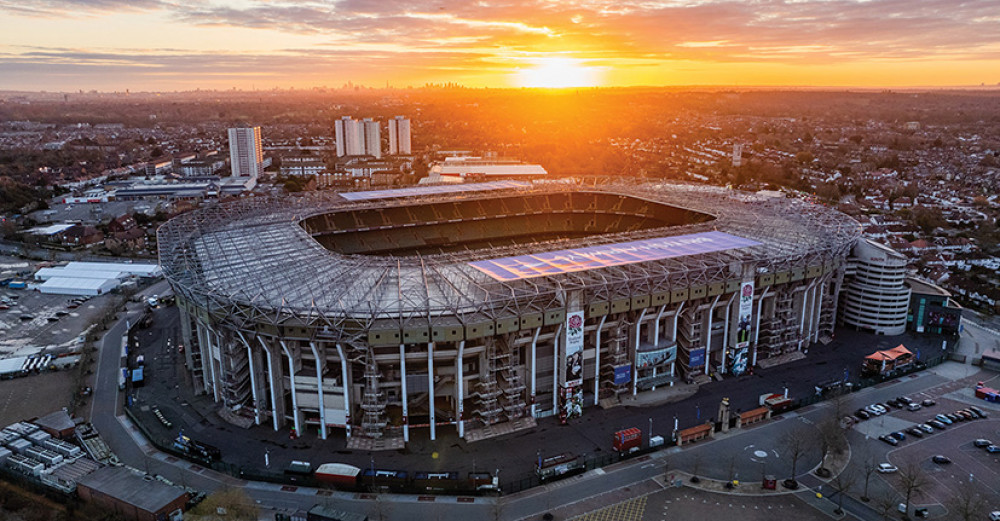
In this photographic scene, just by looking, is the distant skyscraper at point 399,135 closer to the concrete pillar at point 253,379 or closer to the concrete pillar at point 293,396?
the concrete pillar at point 253,379

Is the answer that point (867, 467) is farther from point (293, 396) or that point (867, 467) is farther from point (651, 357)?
point (293, 396)

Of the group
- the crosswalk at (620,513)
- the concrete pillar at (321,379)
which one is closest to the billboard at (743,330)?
the crosswalk at (620,513)

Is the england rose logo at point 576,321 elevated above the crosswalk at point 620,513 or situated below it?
above

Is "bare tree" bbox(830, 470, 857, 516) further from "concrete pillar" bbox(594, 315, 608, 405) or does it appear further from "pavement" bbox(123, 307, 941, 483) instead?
"concrete pillar" bbox(594, 315, 608, 405)

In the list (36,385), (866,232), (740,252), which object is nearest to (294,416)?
(36,385)

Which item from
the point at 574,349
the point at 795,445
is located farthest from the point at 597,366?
the point at 795,445
